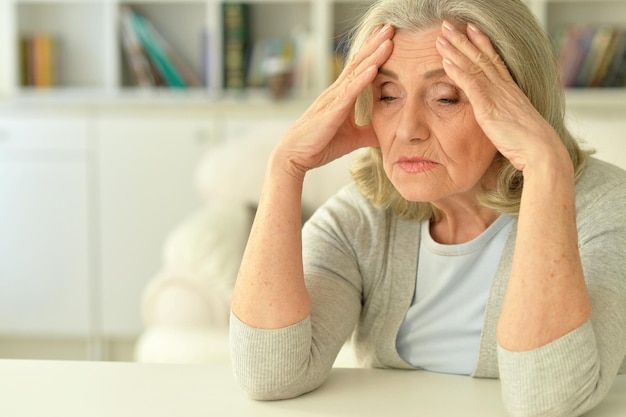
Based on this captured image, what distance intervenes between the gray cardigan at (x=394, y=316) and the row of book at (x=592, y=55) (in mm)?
2716

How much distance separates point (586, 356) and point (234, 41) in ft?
10.5

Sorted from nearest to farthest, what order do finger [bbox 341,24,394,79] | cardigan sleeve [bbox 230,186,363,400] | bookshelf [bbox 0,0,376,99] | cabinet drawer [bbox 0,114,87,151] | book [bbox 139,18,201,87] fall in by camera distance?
cardigan sleeve [bbox 230,186,363,400], finger [bbox 341,24,394,79], cabinet drawer [bbox 0,114,87,151], bookshelf [bbox 0,0,376,99], book [bbox 139,18,201,87]

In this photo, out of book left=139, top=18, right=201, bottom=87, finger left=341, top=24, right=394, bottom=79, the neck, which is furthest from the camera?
book left=139, top=18, right=201, bottom=87

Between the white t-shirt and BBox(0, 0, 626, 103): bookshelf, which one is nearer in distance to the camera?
the white t-shirt

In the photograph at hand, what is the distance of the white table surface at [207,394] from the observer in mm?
1140

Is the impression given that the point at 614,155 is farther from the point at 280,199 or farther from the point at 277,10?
the point at 277,10

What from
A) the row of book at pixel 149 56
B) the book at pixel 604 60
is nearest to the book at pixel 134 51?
the row of book at pixel 149 56

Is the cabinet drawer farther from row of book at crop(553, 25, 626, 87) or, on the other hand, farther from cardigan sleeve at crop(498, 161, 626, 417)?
cardigan sleeve at crop(498, 161, 626, 417)

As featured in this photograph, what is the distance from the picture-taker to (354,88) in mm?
1312

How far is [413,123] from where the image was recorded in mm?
1301

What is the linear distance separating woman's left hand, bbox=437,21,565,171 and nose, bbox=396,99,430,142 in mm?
78

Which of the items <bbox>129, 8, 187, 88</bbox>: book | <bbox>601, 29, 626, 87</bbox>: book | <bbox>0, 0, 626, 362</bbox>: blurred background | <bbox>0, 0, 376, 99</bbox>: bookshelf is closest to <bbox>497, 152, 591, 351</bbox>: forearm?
<bbox>0, 0, 626, 362</bbox>: blurred background

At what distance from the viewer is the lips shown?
4.30 ft

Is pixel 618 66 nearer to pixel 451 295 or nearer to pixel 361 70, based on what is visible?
pixel 451 295
